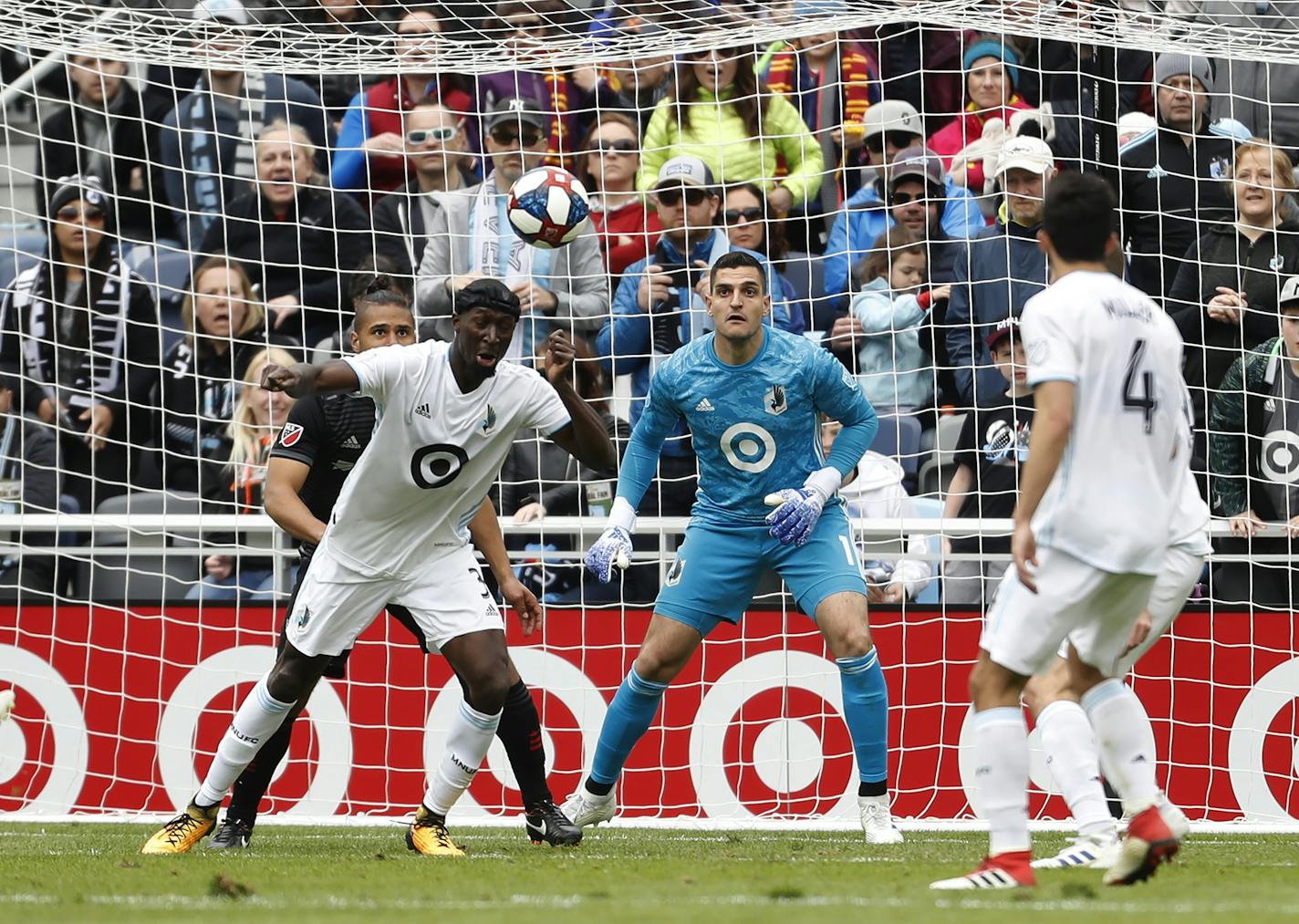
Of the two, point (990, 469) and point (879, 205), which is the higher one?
point (879, 205)

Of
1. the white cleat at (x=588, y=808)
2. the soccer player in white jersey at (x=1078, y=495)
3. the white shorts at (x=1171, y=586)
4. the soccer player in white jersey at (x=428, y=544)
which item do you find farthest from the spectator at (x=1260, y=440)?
the soccer player in white jersey at (x=1078, y=495)

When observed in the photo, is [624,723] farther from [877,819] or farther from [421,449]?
[421,449]

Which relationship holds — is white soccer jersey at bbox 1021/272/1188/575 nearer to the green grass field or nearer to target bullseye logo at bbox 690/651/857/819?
the green grass field

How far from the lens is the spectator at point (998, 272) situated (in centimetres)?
994

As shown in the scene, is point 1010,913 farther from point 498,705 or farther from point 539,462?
point 539,462

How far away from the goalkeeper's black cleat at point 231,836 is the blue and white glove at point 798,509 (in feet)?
8.35

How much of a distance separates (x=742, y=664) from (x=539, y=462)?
1.85 meters

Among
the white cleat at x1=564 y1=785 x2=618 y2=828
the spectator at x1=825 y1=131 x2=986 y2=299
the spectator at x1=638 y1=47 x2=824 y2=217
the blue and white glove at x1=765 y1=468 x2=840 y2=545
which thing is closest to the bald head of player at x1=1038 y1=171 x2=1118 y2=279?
the blue and white glove at x1=765 y1=468 x2=840 y2=545

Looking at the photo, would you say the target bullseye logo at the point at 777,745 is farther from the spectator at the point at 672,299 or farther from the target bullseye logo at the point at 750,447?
the target bullseye logo at the point at 750,447

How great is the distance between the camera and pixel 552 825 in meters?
7.14

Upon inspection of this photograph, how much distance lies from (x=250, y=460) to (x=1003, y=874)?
21.8ft

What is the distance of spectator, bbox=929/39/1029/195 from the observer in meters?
10.5

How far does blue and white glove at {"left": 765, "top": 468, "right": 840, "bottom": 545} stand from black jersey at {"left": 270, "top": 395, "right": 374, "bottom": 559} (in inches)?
69.7

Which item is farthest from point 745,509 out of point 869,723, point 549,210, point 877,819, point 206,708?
point 206,708
